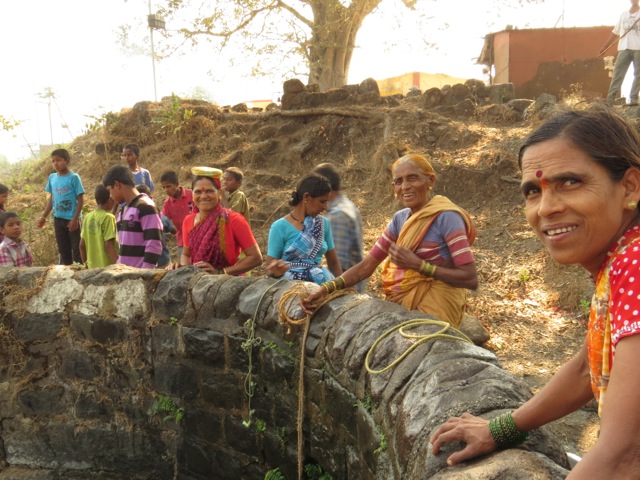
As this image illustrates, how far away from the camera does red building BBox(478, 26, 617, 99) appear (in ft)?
40.1

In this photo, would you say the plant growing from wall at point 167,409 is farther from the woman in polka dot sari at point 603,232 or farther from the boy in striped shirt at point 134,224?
the woman in polka dot sari at point 603,232

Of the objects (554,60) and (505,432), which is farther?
(554,60)

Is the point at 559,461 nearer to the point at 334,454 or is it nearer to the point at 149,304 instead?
the point at 334,454

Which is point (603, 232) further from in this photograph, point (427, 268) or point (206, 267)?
point (206, 267)

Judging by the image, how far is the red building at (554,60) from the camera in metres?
12.2

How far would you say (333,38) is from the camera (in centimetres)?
1415

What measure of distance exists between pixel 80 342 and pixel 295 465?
2.05 metres

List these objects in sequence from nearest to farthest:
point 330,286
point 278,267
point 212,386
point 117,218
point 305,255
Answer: point 330,286, point 212,386, point 278,267, point 305,255, point 117,218

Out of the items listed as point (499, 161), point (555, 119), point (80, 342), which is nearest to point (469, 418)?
point (555, 119)

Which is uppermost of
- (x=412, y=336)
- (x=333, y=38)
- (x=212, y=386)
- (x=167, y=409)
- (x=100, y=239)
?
(x=333, y=38)

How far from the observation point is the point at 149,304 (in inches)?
152

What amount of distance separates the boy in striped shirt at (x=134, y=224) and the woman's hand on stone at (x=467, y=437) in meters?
3.40

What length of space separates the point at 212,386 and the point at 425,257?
5.24ft

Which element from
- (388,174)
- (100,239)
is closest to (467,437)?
(100,239)
